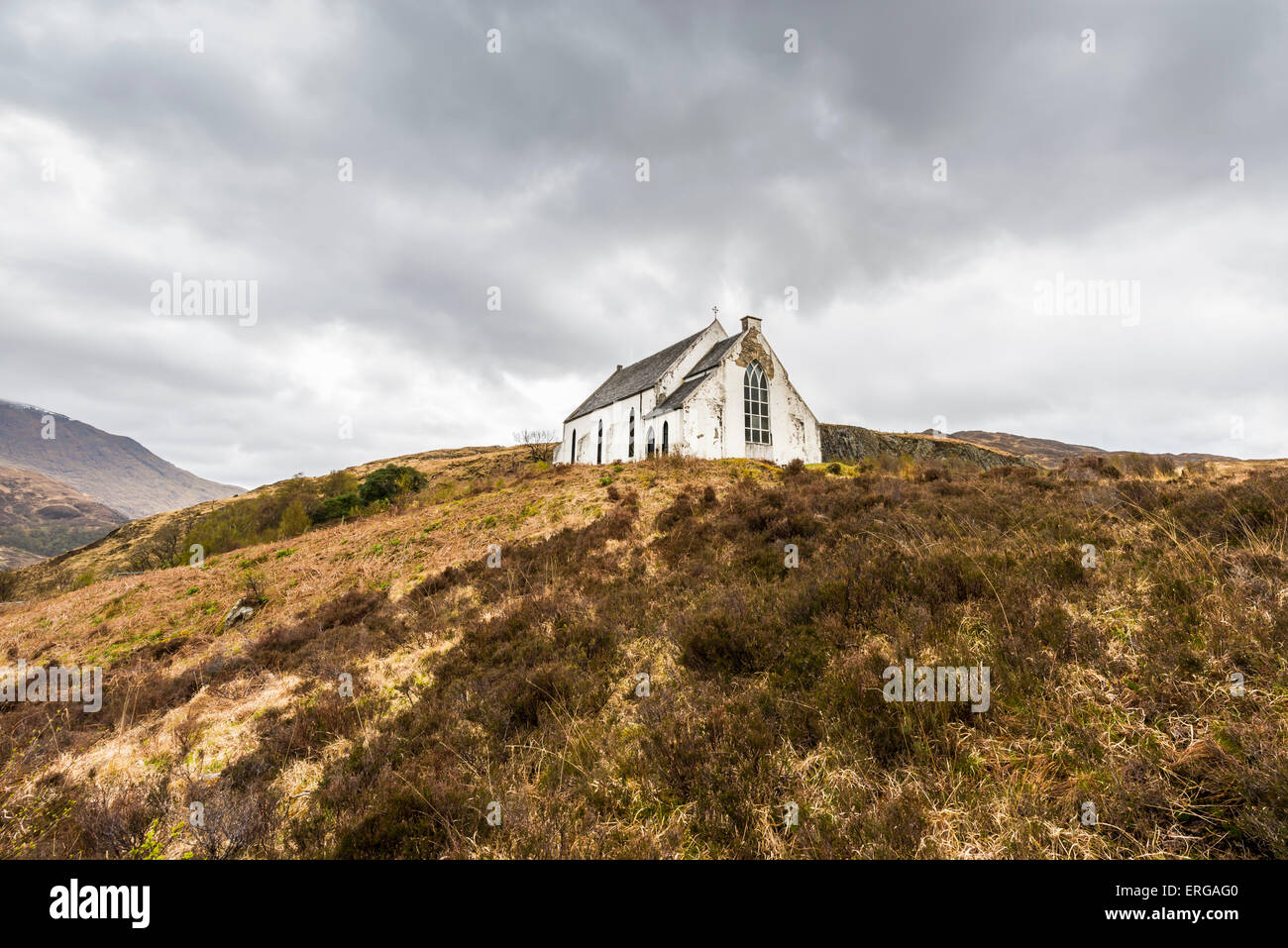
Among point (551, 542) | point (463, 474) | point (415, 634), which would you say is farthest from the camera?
point (463, 474)

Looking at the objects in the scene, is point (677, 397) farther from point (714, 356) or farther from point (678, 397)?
point (714, 356)

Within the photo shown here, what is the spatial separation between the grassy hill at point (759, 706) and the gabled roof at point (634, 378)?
66.0 feet

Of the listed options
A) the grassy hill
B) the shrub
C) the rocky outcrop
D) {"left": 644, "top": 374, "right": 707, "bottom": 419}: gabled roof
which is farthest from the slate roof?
the rocky outcrop

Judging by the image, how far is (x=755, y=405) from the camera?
28.1 meters

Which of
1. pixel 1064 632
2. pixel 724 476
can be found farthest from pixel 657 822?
pixel 724 476

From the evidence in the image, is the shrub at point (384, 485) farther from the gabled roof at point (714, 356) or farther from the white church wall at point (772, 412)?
the white church wall at point (772, 412)

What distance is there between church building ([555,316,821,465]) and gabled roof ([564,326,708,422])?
14 centimetres

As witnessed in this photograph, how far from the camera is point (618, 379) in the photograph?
38750 millimetres

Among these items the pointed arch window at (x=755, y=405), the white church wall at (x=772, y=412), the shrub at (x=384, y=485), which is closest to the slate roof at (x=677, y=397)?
the white church wall at (x=772, y=412)

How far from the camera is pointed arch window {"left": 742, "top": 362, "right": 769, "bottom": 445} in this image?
2786 cm

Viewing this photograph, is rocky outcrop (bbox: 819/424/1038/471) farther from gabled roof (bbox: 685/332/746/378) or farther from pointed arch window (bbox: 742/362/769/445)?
pointed arch window (bbox: 742/362/769/445)
